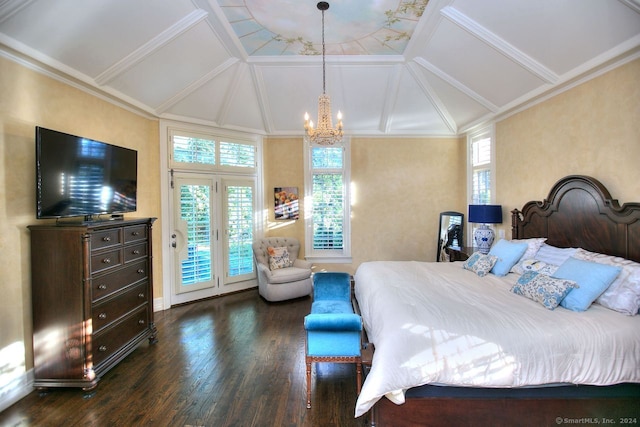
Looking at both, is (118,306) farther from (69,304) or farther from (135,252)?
(135,252)

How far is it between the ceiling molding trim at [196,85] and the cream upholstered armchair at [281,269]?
8.48ft

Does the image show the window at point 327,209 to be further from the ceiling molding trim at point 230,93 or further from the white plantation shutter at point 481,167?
the white plantation shutter at point 481,167

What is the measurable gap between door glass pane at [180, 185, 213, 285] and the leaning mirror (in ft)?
13.8

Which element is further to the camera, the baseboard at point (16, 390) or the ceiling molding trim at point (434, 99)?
the ceiling molding trim at point (434, 99)

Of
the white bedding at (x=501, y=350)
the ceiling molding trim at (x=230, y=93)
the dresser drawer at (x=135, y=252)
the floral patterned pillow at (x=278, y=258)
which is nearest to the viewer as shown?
the white bedding at (x=501, y=350)

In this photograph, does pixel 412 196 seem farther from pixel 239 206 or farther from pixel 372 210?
pixel 239 206

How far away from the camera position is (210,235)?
494 centimetres

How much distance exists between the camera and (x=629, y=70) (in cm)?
257

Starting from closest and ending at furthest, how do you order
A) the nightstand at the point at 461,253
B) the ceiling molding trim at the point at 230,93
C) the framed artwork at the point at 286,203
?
the nightstand at the point at 461,253
the ceiling molding trim at the point at 230,93
the framed artwork at the point at 286,203

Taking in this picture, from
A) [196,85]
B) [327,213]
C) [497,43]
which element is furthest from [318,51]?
[327,213]

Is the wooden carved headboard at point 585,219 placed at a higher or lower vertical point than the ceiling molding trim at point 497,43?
lower

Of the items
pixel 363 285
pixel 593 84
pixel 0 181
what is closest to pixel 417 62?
pixel 593 84

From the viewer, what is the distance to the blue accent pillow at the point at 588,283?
218 cm

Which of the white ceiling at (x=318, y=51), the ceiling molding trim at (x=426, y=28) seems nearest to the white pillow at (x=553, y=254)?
the white ceiling at (x=318, y=51)
